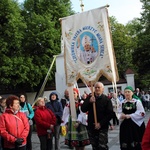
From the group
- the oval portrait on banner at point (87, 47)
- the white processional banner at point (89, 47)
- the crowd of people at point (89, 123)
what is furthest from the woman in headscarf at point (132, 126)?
the oval portrait on banner at point (87, 47)

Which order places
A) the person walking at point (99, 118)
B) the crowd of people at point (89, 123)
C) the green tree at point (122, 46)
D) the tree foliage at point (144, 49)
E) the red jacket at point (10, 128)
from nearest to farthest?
the red jacket at point (10, 128)
the crowd of people at point (89, 123)
the person walking at point (99, 118)
the tree foliage at point (144, 49)
the green tree at point (122, 46)

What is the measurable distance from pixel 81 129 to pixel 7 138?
6.31ft

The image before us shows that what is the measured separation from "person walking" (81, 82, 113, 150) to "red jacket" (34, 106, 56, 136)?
5.80ft

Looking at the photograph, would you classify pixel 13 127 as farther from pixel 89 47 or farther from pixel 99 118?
pixel 89 47

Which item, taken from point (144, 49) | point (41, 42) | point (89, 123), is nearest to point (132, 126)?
point (89, 123)

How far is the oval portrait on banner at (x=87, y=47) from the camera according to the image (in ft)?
20.8

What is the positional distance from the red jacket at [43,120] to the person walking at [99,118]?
1766mm

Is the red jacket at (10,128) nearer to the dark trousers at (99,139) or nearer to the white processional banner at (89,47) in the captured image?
the dark trousers at (99,139)

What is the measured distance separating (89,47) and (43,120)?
92.3 inches

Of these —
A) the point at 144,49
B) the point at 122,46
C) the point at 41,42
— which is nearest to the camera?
the point at 41,42

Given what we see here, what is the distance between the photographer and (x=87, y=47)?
6.43 m

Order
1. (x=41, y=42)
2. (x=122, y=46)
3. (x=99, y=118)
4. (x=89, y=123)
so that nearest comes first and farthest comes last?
(x=99, y=118) → (x=89, y=123) → (x=41, y=42) → (x=122, y=46)

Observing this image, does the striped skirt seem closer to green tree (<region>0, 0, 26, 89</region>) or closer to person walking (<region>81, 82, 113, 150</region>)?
person walking (<region>81, 82, 113, 150</region>)

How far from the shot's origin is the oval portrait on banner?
6.33 metres
